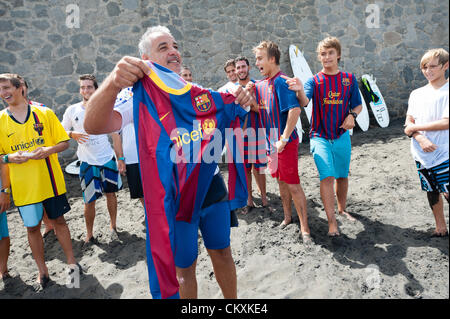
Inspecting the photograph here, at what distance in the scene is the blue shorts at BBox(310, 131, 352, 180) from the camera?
3.11 meters

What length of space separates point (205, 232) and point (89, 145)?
224cm

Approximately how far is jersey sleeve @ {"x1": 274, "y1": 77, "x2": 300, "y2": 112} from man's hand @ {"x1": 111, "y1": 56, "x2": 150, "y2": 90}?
5.46 feet

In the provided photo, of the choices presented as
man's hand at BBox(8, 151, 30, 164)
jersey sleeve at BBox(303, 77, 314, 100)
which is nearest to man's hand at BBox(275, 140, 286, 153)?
jersey sleeve at BBox(303, 77, 314, 100)

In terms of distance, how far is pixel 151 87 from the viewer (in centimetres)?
165

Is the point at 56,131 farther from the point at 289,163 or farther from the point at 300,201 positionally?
the point at 300,201

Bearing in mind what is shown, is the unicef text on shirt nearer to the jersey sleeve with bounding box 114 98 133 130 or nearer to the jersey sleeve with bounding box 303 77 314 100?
the jersey sleeve with bounding box 114 98 133 130

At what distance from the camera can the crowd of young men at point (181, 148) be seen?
5.09ft

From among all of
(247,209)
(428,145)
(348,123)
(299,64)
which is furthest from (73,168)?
(428,145)

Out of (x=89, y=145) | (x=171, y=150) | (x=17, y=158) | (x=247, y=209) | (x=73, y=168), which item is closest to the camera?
(x=171, y=150)

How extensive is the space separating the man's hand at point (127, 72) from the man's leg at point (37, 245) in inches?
84.0

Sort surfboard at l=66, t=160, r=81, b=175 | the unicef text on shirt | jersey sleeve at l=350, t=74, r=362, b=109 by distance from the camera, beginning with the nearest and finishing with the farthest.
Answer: the unicef text on shirt → jersey sleeve at l=350, t=74, r=362, b=109 → surfboard at l=66, t=160, r=81, b=175

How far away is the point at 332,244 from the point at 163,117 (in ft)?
7.14

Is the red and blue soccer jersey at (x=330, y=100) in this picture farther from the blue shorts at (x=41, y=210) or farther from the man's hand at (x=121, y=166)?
the blue shorts at (x=41, y=210)

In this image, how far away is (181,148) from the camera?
1.68m
